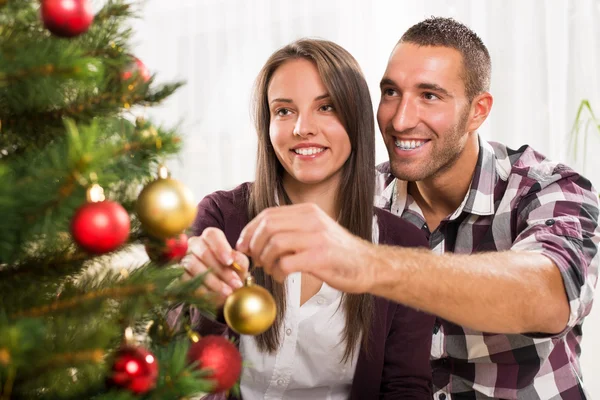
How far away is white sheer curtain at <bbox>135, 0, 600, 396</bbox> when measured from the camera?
9.09 feet

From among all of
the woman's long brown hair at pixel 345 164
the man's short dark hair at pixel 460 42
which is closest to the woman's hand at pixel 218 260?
the woman's long brown hair at pixel 345 164

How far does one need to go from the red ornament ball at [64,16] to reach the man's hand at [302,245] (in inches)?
13.5

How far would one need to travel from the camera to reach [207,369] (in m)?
0.69

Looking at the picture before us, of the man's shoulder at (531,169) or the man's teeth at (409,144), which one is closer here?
the man's shoulder at (531,169)

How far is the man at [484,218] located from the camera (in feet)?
4.04

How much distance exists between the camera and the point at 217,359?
2.34 feet

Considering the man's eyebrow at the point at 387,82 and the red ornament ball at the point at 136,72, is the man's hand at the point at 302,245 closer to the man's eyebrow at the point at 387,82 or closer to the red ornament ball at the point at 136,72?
the red ornament ball at the point at 136,72

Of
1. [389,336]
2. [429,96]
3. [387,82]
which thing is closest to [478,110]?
[429,96]

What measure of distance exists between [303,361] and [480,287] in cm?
56

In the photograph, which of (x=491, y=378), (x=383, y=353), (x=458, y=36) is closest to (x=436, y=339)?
(x=491, y=378)

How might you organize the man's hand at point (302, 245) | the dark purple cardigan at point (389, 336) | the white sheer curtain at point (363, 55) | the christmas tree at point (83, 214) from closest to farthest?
the christmas tree at point (83, 214) < the man's hand at point (302, 245) < the dark purple cardigan at point (389, 336) < the white sheer curtain at point (363, 55)

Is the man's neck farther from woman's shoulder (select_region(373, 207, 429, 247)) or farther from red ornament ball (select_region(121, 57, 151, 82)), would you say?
red ornament ball (select_region(121, 57, 151, 82))

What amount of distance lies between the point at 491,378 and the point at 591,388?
130 centimetres

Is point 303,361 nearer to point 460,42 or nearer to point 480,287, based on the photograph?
point 480,287
